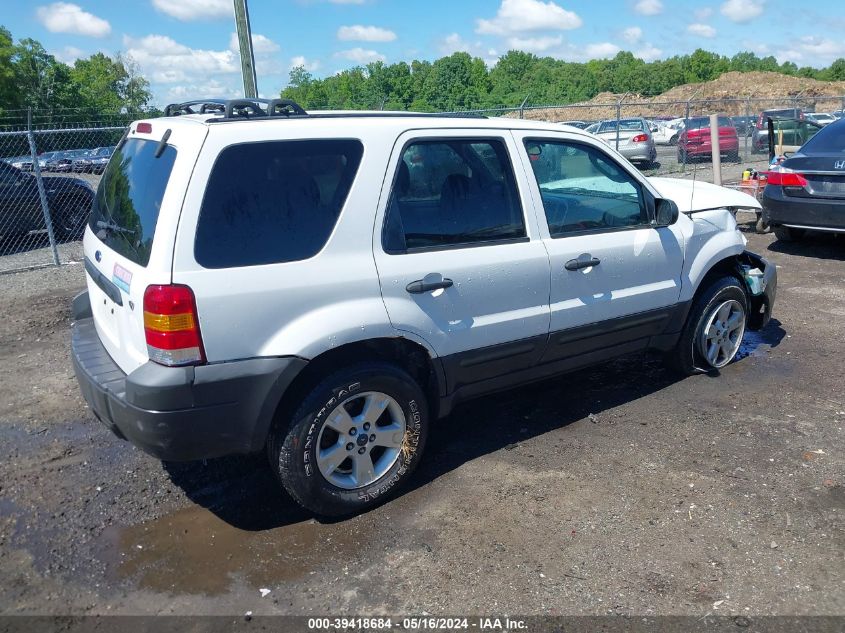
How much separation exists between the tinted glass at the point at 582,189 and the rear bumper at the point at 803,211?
507 centimetres

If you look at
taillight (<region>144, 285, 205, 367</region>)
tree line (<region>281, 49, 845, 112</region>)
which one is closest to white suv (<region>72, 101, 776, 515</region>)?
taillight (<region>144, 285, 205, 367</region>)

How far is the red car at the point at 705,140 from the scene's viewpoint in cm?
1855

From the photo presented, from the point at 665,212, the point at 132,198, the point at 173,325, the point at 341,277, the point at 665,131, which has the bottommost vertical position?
the point at 173,325

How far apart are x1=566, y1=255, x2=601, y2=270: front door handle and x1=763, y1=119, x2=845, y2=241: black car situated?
5606mm

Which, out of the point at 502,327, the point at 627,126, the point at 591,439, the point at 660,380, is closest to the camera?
the point at 502,327

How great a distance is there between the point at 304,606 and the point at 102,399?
134 centimetres

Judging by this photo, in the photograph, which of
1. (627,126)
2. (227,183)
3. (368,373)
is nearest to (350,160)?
(227,183)

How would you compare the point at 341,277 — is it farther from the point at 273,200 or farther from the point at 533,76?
the point at 533,76

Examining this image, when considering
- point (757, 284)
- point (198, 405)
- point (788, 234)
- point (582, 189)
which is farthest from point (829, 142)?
point (198, 405)

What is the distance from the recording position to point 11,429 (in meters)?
4.68

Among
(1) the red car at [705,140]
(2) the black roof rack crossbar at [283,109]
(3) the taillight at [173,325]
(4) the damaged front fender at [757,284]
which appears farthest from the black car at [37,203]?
(1) the red car at [705,140]

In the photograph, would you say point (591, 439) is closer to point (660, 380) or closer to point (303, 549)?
point (660, 380)

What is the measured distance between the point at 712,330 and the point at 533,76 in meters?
85.3

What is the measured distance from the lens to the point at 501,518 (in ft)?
11.6
